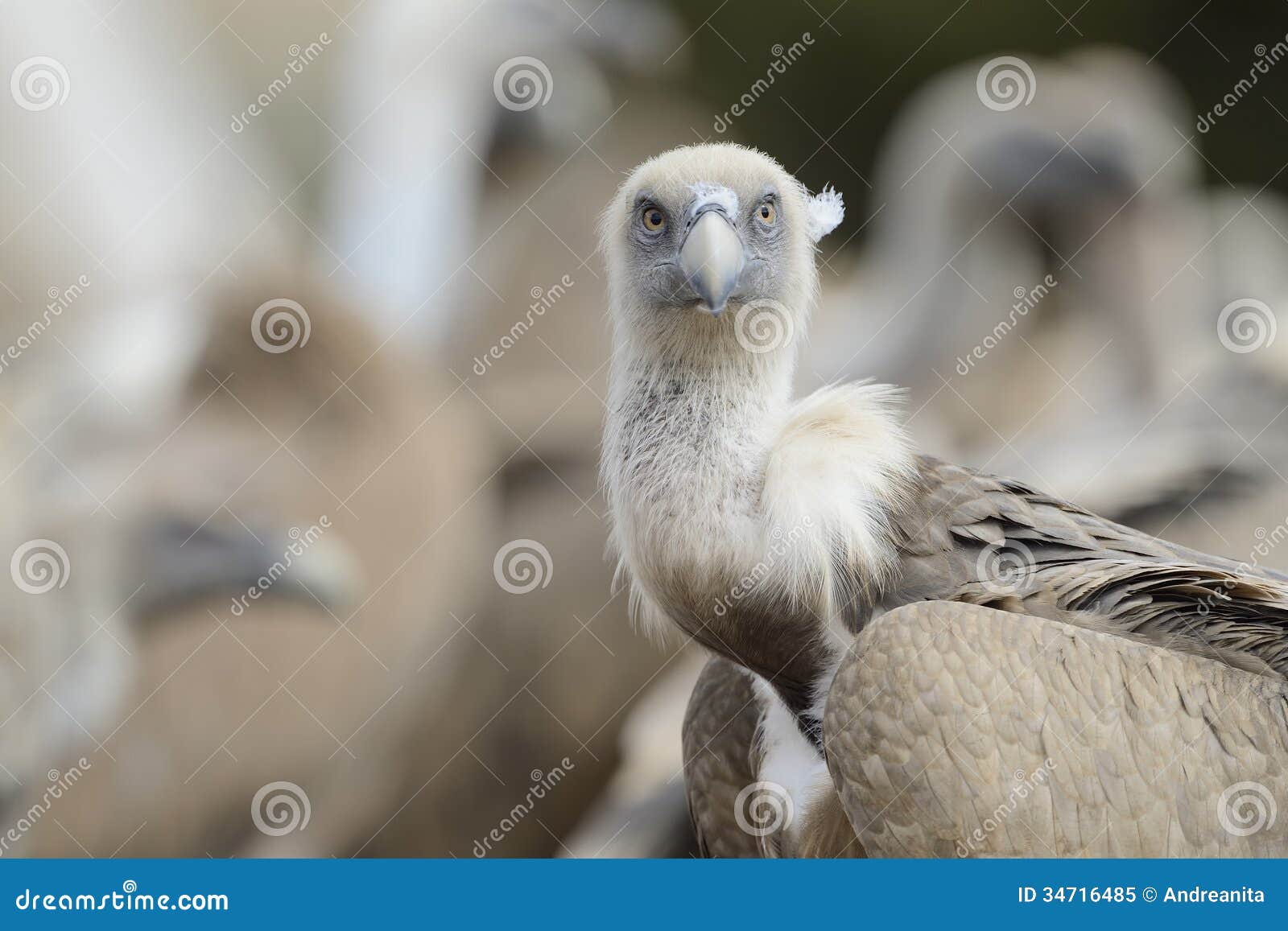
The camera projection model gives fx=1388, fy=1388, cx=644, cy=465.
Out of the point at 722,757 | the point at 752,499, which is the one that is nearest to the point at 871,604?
the point at 752,499

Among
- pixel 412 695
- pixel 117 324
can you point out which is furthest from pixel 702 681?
pixel 117 324

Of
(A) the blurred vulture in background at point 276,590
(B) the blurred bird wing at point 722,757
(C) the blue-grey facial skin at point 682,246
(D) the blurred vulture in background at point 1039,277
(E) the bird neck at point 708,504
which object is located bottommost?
(A) the blurred vulture in background at point 276,590

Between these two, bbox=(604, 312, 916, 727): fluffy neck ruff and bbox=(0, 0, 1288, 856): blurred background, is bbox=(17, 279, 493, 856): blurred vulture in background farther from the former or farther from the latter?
bbox=(604, 312, 916, 727): fluffy neck ruff

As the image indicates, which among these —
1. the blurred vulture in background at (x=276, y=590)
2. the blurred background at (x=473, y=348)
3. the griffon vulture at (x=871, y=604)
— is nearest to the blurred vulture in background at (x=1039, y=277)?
the blurred background at (x=473, y=348)

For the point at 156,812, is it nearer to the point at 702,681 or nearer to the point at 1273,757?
the point at 702,681

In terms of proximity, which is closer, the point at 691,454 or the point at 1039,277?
the point at 691,454

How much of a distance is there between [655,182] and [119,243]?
153 inches

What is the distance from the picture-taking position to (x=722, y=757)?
6.42ft

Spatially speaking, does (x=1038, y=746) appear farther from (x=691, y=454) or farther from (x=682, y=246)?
(x=682, y=246)

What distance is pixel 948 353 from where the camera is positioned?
3680mm

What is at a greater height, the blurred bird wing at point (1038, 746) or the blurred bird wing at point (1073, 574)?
the blurred bird wing at point (1073, 574)

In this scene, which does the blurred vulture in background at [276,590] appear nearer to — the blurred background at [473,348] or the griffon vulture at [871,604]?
the blurred background at [473,348]

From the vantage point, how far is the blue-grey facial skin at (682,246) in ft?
5.64

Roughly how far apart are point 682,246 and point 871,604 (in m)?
0.49
